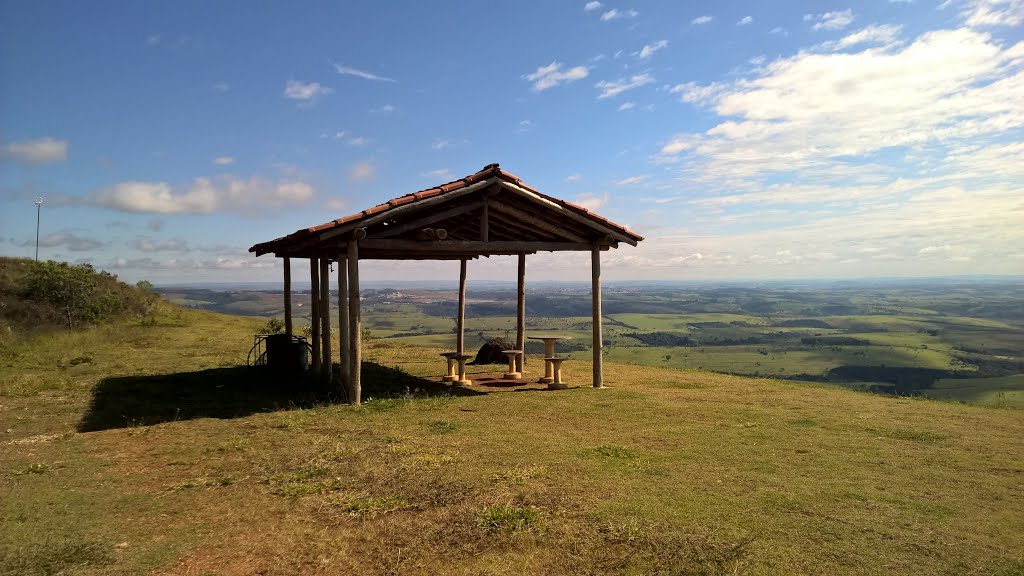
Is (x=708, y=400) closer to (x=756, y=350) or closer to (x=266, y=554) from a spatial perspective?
(x=266, y=554)

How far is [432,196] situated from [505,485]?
6494mm

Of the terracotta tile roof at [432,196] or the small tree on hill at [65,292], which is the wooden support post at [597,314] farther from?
the small tree on hill at [65,292]

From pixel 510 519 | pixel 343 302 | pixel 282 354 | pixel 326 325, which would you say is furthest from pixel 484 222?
pixel 510 519

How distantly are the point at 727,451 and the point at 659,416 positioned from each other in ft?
7.73

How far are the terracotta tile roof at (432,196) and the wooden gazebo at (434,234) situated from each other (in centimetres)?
2

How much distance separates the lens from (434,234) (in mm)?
11344

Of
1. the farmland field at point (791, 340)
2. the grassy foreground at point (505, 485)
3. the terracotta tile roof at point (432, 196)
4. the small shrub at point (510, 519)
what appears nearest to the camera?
the grassy foreground at point (505, 485)

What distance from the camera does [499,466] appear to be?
21.6 ft

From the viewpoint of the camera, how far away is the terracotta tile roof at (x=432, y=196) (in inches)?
389

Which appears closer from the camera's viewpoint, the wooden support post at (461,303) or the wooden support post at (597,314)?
the wooden support post at (597,314)

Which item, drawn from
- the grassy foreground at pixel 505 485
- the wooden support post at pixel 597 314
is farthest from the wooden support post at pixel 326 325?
the wooden support post at pixel 597 314

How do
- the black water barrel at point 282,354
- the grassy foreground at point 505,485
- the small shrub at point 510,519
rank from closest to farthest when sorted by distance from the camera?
the grassy foreground at point 505,485 → the small shrub at point 510,519 → the black water barrel at point 282,354

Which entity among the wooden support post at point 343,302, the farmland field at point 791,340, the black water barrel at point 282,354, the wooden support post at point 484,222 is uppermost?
the wooden support post at point 484,222

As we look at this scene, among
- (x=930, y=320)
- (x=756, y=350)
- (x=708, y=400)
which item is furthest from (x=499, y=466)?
(x=930, y=320)
